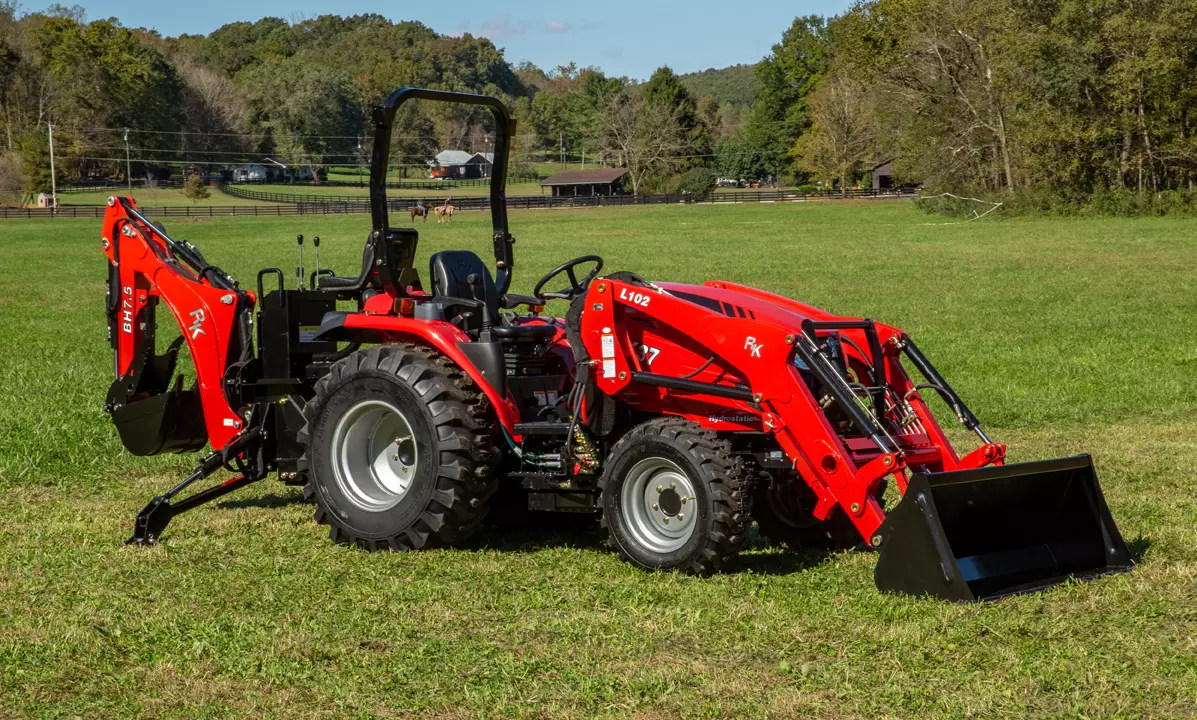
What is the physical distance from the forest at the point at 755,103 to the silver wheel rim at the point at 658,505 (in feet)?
8.19

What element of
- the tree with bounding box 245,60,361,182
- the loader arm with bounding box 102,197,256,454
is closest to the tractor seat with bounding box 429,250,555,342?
the loader arm with bounding box 102,197,256,454

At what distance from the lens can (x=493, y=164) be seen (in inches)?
356

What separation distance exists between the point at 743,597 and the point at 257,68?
498 feet

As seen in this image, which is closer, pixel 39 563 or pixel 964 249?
pixel 39 563

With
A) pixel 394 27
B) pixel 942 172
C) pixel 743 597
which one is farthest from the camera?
pixel 394 27

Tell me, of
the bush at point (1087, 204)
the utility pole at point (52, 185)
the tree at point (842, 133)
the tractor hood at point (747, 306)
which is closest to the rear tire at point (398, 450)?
the tractor hood at point (747, 306)

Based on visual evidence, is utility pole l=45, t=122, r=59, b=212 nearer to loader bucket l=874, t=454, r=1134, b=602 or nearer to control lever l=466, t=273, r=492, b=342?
control lever l=466, t=273, r=492, b=342

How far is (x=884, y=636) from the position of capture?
5660mm

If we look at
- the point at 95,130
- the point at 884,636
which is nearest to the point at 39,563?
the point at 884,636

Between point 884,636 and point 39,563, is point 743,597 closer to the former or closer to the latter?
point 884,636

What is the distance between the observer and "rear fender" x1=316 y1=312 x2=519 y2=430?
24.3 feet

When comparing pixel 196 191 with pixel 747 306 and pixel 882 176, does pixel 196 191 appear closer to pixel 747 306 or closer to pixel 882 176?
pixel 882 176

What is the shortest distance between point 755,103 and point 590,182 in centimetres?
2238

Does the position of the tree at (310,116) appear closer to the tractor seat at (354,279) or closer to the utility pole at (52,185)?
the utility pole at (52,185)
